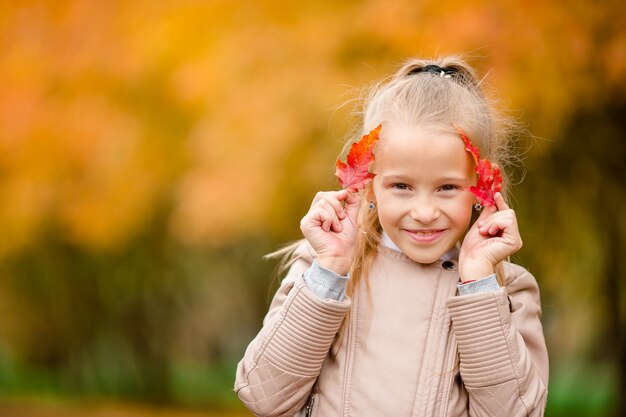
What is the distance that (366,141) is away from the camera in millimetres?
2018

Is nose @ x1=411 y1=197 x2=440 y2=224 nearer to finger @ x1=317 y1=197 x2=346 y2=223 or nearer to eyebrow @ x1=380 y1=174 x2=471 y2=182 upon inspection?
eyebrow @ x1=380 y1=174 x2=471 y2=182

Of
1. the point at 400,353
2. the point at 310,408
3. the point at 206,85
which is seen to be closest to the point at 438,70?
the point at 400,353

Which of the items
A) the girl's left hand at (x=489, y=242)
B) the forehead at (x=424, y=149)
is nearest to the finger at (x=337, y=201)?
the forehead at (x=424, y=149)

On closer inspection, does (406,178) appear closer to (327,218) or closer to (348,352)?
(327,218)

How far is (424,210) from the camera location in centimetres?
197

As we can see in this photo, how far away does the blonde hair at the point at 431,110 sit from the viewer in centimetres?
205

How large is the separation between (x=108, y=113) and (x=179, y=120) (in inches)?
17.3

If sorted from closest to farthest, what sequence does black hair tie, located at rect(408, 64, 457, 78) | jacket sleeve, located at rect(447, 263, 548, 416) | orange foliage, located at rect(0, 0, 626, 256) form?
jacket sleeve, located at rect(447, 263, 548, 416)
black hair tie, located at rect(408, 64, 457, 78)
orange foliage, located at rect(0, 0, 626, 256)

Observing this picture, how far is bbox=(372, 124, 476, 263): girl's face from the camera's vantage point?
1.98m

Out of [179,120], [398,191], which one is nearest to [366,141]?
[398,191]

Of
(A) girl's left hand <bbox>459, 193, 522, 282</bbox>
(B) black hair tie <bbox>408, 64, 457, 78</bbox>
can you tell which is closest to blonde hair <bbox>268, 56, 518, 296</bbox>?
(B) black hair tie <bbox>408, 64, 457, 78</bbox>

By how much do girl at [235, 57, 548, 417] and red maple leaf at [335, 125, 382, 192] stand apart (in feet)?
0.10

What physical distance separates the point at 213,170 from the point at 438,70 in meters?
2.84

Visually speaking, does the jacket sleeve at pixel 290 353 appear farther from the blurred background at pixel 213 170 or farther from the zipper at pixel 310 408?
the blurred background at pixel 213 170
